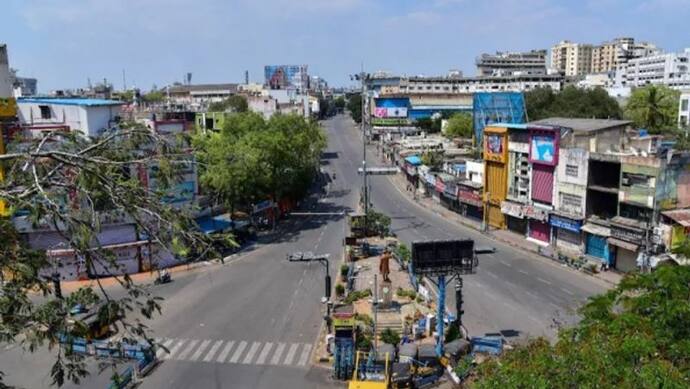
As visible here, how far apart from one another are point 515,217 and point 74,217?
40.4m

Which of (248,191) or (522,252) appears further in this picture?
(248,191)

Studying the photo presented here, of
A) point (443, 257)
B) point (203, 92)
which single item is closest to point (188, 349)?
point (443, 257)

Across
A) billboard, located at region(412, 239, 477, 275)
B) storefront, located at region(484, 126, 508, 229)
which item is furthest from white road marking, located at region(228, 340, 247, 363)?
storefront, located at region(484, 126, 508, 229)

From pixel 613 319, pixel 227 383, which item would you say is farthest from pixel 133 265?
pixel 613 319

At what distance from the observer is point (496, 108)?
60844 mm

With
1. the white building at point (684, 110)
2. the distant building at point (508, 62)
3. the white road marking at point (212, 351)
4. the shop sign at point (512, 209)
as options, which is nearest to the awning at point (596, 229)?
the shop sign at point (512, 209)

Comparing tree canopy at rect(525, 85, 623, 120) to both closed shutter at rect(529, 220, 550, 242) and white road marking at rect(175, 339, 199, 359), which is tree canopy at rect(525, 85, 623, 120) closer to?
closed shutter at rect(529, 220, 550, 242)

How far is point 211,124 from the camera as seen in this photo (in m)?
72.6

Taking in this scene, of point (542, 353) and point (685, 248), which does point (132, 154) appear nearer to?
point (542, 353)

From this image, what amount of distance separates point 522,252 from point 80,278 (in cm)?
2791

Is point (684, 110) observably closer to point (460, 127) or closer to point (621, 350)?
point (460, 127)

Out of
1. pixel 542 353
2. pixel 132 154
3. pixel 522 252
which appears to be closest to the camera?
pixel 132 154

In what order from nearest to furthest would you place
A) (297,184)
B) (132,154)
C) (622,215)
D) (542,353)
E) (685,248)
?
(132,154) → (542,353) → (685,248) → (622,215) → (297,184)

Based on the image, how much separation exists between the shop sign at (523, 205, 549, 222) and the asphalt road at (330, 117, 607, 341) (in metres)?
2.76
